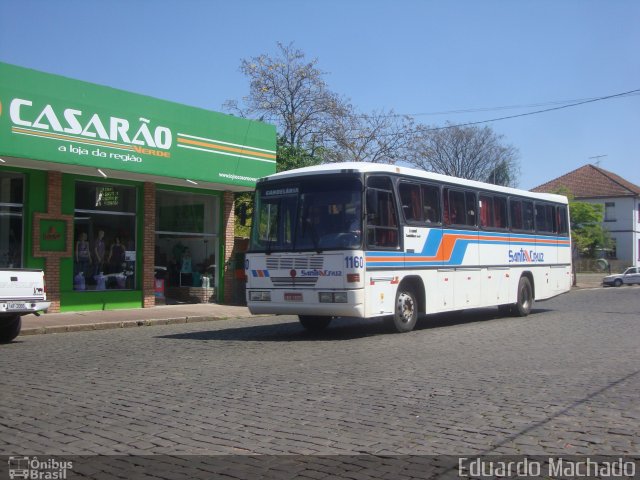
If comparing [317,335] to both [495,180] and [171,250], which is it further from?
[495,180]

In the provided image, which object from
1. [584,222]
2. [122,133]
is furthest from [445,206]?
[584,222]

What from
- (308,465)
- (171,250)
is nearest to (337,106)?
(171,250)

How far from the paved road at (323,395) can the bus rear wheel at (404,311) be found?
0.63 m

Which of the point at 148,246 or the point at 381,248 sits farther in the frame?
the point at 148,246

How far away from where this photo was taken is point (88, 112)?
1734 cm

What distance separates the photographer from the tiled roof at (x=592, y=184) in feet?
227

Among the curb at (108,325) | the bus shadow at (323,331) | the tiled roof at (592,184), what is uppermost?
the tiled roof at (592,184)

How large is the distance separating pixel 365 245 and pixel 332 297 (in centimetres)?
112

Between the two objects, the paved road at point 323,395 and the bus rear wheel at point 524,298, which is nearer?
the paved road at point 323,395

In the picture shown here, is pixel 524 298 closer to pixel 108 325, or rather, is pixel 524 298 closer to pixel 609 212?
pixel 108 325

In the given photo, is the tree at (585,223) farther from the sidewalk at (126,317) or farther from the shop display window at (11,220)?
the shop display window at (11,220)

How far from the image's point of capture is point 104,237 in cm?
1912

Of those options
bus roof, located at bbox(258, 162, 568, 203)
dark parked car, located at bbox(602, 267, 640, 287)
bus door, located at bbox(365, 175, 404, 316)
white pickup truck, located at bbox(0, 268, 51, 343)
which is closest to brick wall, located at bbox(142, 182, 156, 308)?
bus roof, located at bbox(258, 162, 568, 203)

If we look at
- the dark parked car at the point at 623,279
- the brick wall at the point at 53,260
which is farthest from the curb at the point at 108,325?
the dark parked car at the point at 623,279
